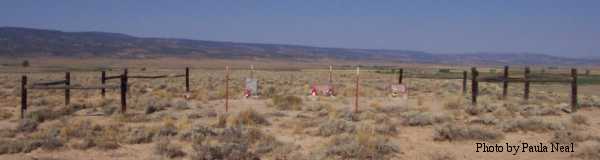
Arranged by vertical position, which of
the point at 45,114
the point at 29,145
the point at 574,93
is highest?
the point at 574,93

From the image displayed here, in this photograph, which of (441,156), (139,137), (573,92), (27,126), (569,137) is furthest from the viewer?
(573,92)

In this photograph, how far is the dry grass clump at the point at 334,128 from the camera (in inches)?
501

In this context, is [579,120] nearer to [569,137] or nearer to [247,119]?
[569,137]

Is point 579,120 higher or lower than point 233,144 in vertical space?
higher

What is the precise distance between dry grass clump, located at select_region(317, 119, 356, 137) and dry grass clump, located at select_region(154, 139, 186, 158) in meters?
3.14

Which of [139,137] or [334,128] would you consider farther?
[334,128]

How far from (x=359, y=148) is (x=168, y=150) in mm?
2948

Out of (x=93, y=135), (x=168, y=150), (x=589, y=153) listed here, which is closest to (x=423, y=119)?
(x=589, y=153)

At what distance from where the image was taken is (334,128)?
1290 cm

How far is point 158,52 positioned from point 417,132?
615 ft

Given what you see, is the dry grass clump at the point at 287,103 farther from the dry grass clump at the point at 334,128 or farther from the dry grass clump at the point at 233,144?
the dry grass clump at the point at 233,144

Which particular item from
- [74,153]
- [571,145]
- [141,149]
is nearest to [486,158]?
[571,145]

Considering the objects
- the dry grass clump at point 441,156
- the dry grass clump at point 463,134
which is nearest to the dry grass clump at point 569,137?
the dry grass clump at point 463,134

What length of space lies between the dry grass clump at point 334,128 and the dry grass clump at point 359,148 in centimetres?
117
